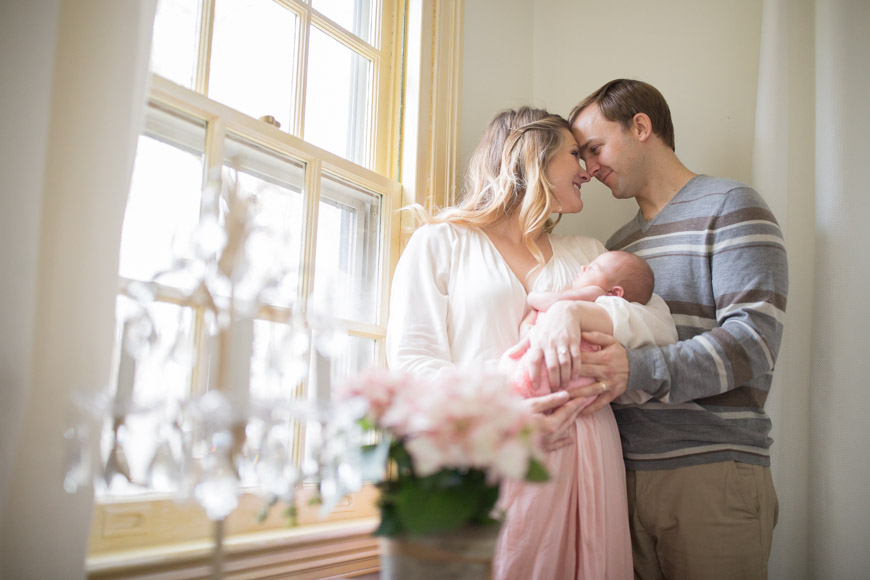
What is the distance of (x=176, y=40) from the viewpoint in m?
1.49

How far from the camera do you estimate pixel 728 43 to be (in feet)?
7.31

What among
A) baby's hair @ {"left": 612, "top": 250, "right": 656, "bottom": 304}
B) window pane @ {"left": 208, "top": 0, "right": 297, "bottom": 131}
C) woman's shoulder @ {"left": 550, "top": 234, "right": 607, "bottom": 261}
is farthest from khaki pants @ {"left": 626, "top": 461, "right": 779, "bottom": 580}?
window pane @ {"left": 208, "top": 0, "right": 297, "bottom": 131}

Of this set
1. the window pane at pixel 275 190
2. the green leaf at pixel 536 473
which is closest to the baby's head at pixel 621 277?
the window pane at pixel 275 190

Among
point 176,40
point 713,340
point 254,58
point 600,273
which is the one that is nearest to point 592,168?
point 600,273

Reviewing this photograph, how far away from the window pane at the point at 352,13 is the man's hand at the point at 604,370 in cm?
120

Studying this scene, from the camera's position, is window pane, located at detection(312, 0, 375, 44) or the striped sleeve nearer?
the striped sleeve

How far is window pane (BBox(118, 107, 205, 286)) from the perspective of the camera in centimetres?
133

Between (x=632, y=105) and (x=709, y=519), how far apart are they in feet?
3.99

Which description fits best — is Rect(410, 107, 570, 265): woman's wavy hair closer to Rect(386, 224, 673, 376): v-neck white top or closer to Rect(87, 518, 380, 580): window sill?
Rect(386, 224, 673, 376): v-neck white top

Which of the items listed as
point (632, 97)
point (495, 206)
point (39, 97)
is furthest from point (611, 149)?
point (39, 97)

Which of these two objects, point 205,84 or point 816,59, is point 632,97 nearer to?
point 816,59

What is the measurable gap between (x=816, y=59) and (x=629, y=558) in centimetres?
156

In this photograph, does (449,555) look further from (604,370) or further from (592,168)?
(592,168)

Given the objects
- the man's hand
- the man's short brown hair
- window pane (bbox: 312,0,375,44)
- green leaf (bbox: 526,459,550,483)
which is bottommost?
green leaf (bbox: 526,459,550,483)
